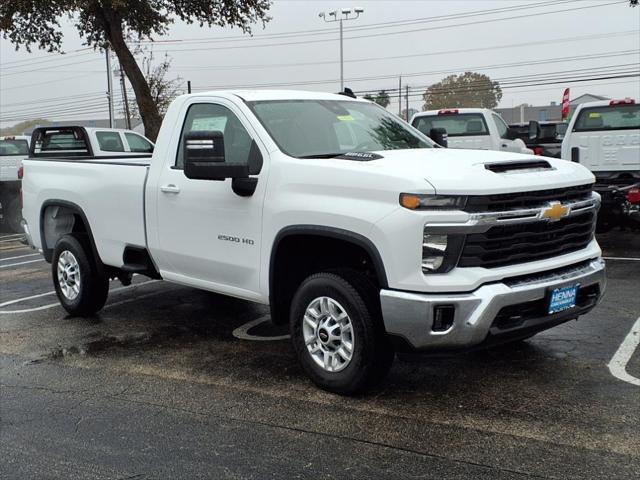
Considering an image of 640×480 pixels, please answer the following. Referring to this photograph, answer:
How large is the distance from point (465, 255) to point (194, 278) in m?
2.47

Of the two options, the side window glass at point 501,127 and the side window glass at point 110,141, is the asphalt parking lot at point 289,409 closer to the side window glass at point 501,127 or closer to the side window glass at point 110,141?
the side window glass at point 501,127

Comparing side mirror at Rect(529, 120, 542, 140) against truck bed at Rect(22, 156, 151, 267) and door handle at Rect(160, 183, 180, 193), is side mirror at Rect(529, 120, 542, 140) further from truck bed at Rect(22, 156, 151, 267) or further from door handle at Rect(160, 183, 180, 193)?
door handle at Rect(160, 183, 180, 193)

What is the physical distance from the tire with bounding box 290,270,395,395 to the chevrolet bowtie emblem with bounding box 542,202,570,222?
1.15 metres

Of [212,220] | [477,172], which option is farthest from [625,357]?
[212,220]

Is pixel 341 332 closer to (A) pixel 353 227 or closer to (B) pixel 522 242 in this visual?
(A) pixel 353 227

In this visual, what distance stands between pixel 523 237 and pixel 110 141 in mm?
12329

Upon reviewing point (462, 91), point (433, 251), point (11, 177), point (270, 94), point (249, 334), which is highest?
point (462, 91)

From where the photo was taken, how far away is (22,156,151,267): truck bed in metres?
5.98

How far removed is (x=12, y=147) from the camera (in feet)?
59.4

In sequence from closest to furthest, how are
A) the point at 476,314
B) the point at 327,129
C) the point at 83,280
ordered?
the point at 476,314 < the point at 327,129 < the point at 83,280

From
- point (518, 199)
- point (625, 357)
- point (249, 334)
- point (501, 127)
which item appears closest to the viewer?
point (518, 199)

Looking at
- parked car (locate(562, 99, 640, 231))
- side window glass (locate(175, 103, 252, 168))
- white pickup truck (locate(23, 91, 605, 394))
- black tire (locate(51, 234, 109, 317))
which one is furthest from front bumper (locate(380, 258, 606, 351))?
parked car (locate(562, 99, 640, 231))

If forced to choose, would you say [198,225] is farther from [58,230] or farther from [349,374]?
[58,230]

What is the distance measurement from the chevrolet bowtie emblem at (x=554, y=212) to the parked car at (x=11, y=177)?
13.7 metres
